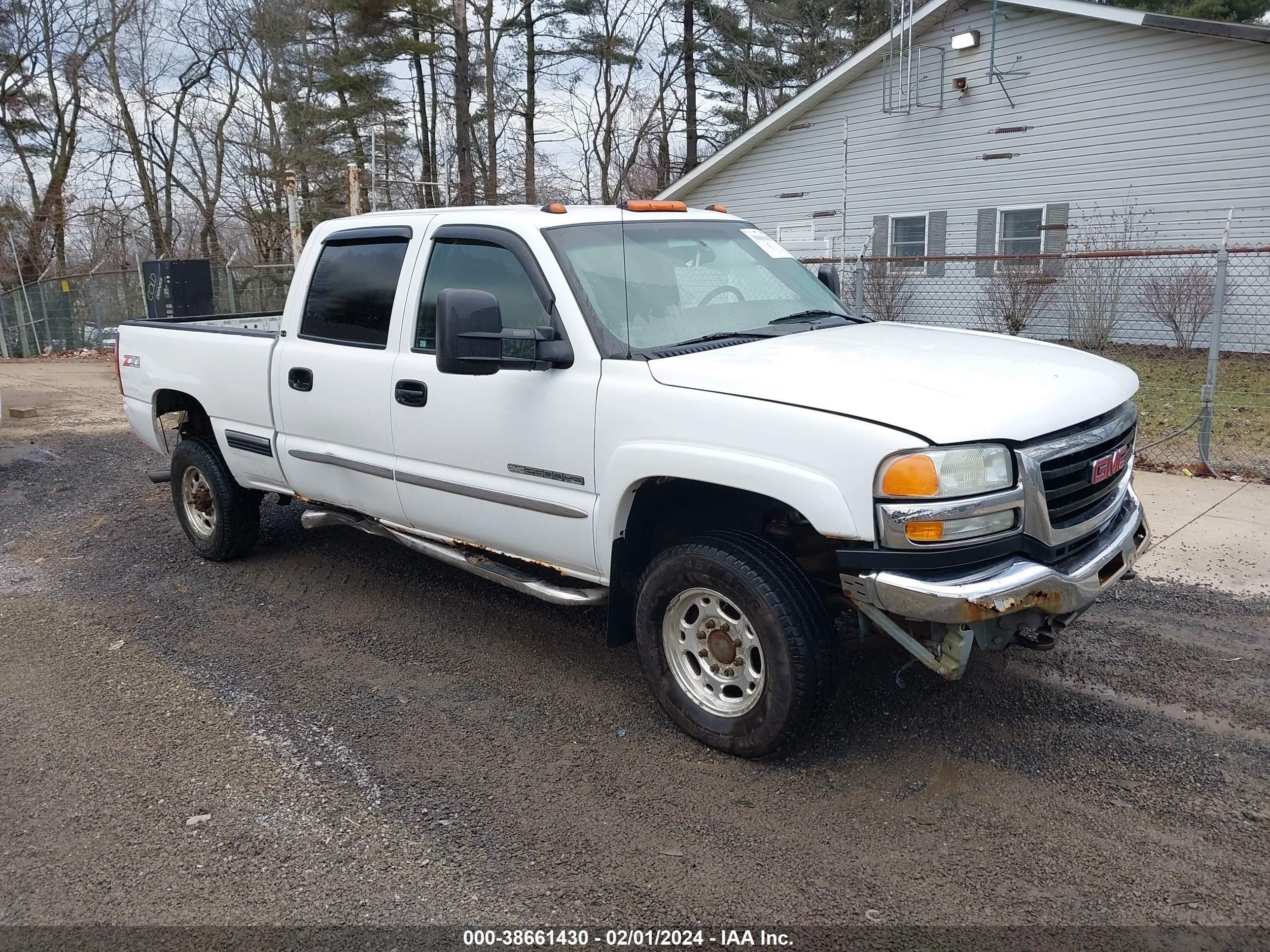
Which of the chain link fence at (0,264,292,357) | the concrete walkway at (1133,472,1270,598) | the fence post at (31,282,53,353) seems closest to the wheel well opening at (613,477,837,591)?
the concrete walkway at (1133,472,1270,598)

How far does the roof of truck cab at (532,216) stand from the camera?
438 cm

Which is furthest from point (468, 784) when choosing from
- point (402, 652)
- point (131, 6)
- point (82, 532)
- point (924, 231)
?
point (131, 6)

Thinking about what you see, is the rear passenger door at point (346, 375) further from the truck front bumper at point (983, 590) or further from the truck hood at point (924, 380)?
the truck front bumper at point (983, 590)

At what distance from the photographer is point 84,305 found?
74.6 feet

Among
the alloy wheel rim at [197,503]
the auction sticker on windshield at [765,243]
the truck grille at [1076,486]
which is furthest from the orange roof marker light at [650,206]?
the alloy wheel rim at [197,503]

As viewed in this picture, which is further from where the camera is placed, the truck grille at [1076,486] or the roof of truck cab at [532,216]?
the roof of truck cab at [532,216]

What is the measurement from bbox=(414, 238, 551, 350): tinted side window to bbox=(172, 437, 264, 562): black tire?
2165 mm

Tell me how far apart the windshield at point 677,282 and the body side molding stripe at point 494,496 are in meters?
0.68

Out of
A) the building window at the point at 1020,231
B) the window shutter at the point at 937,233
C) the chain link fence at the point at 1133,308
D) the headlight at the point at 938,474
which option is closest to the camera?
the headlight at the point at 938,474

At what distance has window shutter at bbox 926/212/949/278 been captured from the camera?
17750 millimetres

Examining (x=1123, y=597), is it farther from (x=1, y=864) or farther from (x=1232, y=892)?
(x=1, y=864)

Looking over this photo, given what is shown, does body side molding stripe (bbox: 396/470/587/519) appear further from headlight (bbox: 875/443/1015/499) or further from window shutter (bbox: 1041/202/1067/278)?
window shutter (bbox: 1041/202/1067/278)

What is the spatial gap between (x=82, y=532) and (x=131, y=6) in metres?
28.1

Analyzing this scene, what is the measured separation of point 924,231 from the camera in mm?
18094
